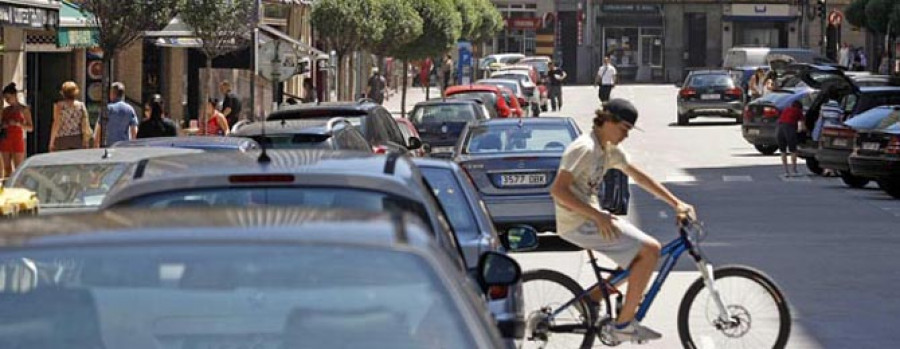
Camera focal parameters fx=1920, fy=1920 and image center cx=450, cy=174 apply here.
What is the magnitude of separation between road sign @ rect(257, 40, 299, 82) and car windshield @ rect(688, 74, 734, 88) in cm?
1856

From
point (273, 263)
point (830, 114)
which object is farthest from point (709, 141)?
point (273, 263)

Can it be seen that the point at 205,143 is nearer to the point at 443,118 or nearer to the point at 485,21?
the point at 443,118

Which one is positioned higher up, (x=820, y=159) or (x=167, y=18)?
(x=167, y=18)

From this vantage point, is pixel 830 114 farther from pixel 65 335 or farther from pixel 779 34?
pixel 779 34

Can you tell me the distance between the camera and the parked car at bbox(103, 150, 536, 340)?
280 inches

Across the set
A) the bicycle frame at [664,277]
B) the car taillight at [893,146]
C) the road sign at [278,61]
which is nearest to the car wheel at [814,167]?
the car taillight at [893,146]

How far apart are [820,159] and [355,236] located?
23.4 metres

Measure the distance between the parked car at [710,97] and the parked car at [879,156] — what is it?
24.0 m

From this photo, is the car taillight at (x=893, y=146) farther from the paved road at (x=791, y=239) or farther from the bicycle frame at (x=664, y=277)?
the bicycle frame at (x=664, y=277)

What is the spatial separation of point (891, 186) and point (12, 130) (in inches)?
452

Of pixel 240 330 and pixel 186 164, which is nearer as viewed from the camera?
pixel 240 330

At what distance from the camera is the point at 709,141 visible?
42.8 metres

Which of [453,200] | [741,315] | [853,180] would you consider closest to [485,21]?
[853,180]

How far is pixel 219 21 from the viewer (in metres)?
29.5
